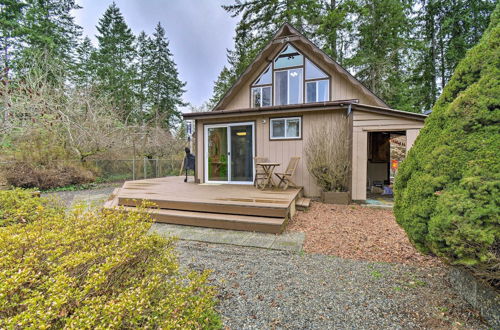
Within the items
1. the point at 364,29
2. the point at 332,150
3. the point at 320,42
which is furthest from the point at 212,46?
the point at 332,150

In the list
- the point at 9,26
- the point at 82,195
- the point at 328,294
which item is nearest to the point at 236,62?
the point at 9,26

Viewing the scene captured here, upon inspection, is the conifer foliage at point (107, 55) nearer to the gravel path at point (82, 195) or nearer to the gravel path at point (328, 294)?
the gravel path at point (82, 195)

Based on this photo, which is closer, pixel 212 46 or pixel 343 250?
pixel 343 250

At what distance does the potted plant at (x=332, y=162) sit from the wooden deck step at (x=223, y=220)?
2554mm

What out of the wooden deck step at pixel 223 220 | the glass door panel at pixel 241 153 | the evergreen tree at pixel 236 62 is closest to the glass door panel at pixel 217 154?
the glass door panel at pixel 241 153

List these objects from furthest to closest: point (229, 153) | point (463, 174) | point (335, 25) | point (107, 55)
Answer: point (107, 55), point (335, 25), point (229, 153), point (463, 174)

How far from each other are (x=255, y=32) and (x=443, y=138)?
1491 centimetres

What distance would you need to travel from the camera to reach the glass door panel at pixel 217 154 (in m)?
7.79

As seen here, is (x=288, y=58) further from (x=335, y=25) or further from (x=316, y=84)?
(x=335, y=25)

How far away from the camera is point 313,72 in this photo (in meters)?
8.08

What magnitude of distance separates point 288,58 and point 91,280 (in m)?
8.71

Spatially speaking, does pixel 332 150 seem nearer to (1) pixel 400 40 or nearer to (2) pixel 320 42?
(2) pixel 320 42

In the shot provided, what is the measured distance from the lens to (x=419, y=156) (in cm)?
210

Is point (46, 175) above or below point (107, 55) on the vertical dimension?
below
